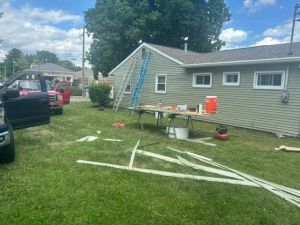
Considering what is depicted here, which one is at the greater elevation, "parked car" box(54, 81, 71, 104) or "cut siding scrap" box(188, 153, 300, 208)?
"parked car" box(54, 81, 71, 104)

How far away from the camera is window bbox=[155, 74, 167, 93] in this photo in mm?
14070

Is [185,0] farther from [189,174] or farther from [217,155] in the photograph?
[189,174]

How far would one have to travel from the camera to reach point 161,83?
14.4 m

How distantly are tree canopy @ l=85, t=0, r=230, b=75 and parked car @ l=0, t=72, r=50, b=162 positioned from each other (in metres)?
15.7

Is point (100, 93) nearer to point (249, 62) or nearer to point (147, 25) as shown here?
point (147, 25)

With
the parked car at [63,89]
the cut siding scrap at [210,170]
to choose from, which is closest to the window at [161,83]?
the parked car at [63,89]

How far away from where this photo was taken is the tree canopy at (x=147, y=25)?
69.2ft

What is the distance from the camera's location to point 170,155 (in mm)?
6047

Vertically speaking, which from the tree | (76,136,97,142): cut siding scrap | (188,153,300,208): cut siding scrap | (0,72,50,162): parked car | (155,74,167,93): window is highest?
the tree

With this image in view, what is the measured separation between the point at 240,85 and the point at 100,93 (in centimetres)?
959

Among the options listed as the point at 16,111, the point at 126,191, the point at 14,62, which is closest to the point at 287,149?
the point at 126,191

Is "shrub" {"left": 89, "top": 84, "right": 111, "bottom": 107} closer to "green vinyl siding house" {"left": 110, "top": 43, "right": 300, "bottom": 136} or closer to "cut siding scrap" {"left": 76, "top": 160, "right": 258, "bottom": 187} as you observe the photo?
"green vinyl siding house" {"left": 110, "top": 43, "right": 300, "bottom": 136}

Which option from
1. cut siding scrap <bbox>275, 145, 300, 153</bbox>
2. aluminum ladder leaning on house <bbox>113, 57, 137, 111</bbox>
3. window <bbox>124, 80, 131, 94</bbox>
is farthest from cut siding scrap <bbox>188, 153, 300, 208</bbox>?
window <bbox>124, 80, 131, 94</bbox>

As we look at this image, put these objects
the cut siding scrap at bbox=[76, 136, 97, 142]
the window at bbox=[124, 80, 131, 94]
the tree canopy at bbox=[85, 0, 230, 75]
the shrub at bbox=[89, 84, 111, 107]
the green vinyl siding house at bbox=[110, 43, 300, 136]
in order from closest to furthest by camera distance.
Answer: the cut siding scrap at bbox=[76, 136, 97, 142] → the green vinyl siding house at bbox=[110, 43, 300, 136] → the window at bbox=[124, 80, 131, 94] → the shrub at bbox=[89, 84, 111, 107] → the tree canopy at bbox=[85, 0, 230, 75]
